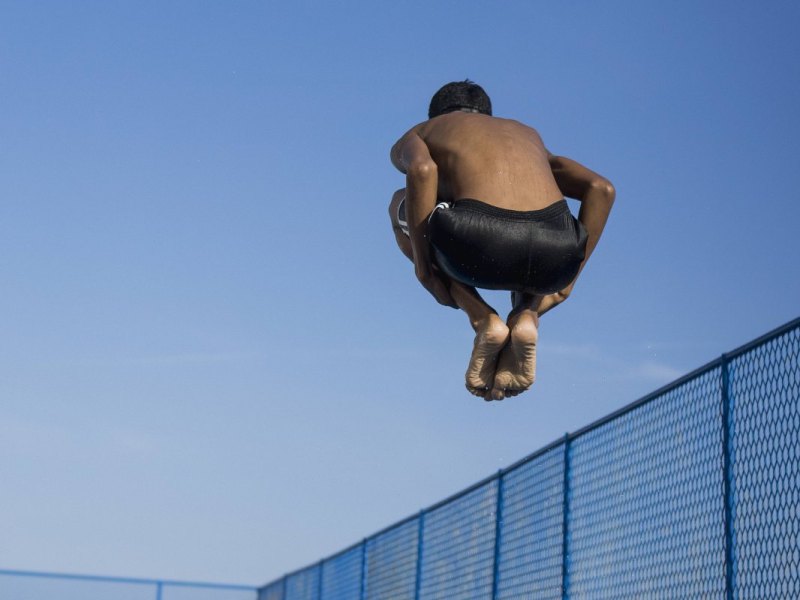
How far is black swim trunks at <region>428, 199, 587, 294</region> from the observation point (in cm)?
529

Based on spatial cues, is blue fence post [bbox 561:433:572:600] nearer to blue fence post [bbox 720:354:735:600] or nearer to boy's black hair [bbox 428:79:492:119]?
blue fence post [bbox 720:354:735:600]

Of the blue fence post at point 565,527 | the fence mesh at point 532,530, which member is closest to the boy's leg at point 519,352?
the blue fence post at point 565,527

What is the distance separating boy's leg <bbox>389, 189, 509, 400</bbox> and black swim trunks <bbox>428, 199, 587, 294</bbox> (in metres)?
0.17

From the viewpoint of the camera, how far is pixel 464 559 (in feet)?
33.0

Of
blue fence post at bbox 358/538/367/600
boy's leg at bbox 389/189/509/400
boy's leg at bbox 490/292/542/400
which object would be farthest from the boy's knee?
blue fence post at bbox 358/538/367/600

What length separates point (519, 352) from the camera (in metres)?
5.55

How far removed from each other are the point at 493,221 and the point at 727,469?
5.65 feet

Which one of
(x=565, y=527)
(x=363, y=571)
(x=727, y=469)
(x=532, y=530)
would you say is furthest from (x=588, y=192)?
(x=363, y=571)

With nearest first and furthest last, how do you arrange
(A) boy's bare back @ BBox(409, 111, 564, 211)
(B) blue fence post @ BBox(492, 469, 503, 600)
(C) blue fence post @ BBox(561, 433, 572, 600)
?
(A) boy's bare back @ BBox(409, 111, 564, 211), (C) blue fence post @ BBox(561, 433, 572, 600), (B) blue fence post @ BBox(492, 469, 503, 600)

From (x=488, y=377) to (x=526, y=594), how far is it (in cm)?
314

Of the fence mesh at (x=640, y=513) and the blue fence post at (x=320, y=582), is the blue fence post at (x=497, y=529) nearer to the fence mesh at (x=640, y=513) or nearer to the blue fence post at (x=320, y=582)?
the fence mesh at (x=640, y=513)

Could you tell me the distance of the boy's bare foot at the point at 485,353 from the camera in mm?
5531

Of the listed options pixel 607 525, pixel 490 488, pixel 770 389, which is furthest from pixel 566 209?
pixel 490 488

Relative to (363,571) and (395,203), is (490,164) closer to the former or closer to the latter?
(395,203)
